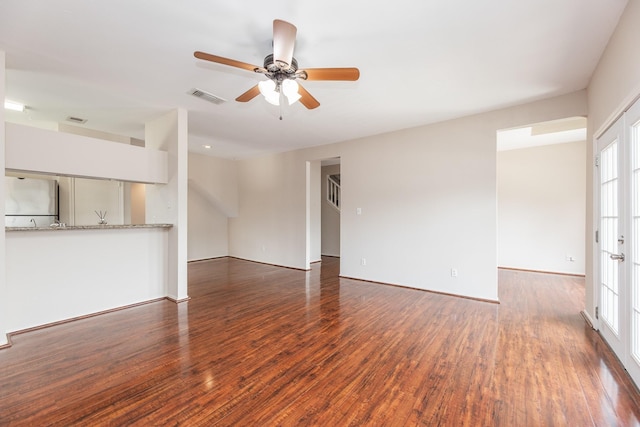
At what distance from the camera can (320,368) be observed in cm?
214

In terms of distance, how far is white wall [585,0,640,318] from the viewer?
1820mm

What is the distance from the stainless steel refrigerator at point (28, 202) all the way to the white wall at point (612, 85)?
295 inches

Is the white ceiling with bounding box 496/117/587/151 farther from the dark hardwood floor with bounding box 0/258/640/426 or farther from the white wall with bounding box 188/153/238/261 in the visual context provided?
the white wall with bounding box 188/153/238/261

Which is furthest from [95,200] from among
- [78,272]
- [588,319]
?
[588,319]

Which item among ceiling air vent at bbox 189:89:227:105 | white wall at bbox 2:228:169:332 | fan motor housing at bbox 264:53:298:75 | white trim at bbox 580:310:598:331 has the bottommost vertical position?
white trim at bbox 580:310:598:331

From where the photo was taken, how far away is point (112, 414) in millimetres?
1640

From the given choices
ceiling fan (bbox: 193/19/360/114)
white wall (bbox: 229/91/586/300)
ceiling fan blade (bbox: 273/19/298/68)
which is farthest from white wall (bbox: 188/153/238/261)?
ceiling fan blade (bbox: 273/19/298/68)

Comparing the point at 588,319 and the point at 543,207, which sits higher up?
the point at 543,207

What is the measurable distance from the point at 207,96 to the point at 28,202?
13.0 feet

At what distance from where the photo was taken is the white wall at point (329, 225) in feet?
26.1

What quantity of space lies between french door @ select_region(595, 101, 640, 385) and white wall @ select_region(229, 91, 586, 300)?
3.72ft

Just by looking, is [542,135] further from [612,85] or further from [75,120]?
[75,120]

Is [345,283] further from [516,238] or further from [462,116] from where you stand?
[516,238]

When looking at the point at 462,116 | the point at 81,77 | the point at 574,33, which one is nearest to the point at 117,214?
the point at 81,77
